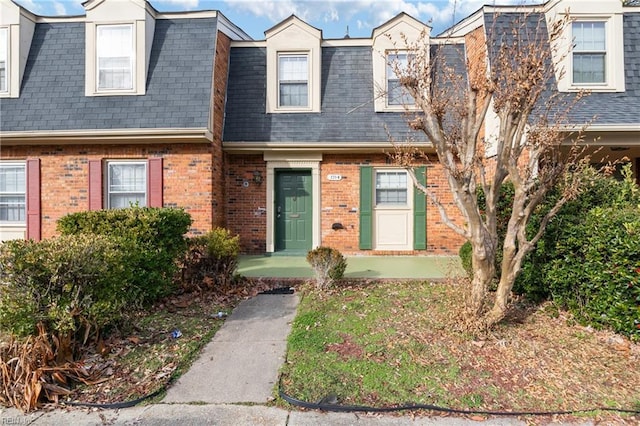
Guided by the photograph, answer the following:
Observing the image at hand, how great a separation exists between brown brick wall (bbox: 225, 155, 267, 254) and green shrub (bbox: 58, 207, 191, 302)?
11.4ft

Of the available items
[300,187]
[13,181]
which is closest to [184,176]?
[300,187]

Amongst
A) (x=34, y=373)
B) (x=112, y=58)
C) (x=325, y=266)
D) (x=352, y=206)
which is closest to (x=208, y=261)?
(x=325, y=266)

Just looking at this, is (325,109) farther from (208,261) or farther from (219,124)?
(208,261)

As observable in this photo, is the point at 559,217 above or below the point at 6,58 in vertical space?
below

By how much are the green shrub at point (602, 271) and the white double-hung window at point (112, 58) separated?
8.98m

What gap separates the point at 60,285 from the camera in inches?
131

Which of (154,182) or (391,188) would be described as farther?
(391,188)

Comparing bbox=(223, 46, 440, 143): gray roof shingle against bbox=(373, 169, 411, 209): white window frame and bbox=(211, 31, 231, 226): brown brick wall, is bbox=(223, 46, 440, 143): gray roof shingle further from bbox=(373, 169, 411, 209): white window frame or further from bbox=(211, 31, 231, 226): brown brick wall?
bbox=(373, 169, 411, 209): white window frame

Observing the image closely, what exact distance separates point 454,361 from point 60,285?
3.92m

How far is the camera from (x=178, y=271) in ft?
18.1

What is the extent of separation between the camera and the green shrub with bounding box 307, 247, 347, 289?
17.9 feet

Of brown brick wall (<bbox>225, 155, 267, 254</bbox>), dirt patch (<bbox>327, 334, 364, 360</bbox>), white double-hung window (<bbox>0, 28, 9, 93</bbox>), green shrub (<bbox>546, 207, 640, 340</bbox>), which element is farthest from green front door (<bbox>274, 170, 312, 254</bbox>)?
white double-hung window (<bbox>0, 28, 9, 93</bbox>)

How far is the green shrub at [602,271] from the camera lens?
3.60m

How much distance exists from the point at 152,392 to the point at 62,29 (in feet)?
30.4
